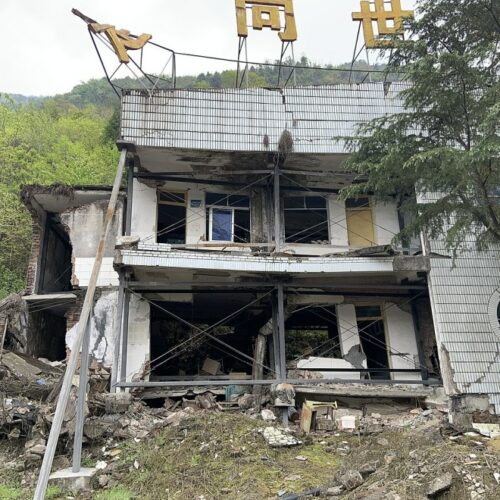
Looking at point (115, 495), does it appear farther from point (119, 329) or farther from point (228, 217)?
point (228, 217)

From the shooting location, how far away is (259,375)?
12.2m

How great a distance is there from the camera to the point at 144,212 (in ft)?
43.1

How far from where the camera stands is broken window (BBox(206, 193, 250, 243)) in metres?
13.5

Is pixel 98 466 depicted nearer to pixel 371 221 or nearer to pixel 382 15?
pixel 371 221

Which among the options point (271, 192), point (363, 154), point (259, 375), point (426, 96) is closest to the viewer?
point (426, 96)

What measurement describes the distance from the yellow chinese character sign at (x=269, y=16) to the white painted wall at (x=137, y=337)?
8.37 metres

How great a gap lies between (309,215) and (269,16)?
6.08 m

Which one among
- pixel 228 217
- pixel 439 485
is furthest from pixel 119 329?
pixel 439 485

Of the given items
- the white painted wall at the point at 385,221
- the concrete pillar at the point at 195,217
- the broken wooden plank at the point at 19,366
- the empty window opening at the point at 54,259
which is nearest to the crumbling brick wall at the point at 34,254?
the empty window opening at the point at 54,259

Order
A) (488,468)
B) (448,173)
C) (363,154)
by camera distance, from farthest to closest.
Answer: (363,154) < (448,173) < (488,468)

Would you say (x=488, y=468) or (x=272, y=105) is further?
(x=272, y=105)

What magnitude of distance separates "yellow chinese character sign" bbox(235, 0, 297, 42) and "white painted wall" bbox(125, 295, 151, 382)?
8.37 metres

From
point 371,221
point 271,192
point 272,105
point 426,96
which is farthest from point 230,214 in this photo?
point 426,96

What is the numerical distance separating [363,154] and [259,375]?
6235mm
